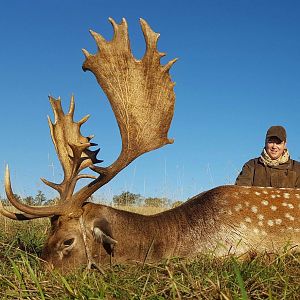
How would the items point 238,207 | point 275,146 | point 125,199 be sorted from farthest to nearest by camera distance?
point 125,199
point 275,146
point 238,207

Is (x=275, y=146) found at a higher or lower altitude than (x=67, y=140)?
higher

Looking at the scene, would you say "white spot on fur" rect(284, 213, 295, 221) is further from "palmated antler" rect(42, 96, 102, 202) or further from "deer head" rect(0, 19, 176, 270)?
"palmated antler" rect(42, 96, 102, 202)

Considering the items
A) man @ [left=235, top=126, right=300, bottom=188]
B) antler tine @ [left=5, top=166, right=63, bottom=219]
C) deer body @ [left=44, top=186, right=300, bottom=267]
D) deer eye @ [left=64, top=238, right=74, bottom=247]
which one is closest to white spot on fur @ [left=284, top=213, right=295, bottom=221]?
deer body @ [left=44, top=186, right=300, bottom=267]

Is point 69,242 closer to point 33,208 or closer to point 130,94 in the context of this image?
point 33,208

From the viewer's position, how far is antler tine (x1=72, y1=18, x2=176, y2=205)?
18.2ft

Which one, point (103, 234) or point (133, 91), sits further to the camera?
point (133, 91)

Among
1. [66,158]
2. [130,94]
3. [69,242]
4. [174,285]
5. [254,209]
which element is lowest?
[174,285]

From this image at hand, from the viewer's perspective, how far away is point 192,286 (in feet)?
9.85

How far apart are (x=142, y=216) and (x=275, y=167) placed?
2.98 meters

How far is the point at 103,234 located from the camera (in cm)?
499

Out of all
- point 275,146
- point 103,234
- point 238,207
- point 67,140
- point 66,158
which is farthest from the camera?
point 275,146

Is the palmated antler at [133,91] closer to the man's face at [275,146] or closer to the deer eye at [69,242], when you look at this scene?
the deer eye at [69,242]

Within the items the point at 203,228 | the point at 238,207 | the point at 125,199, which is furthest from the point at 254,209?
the point at 125,199

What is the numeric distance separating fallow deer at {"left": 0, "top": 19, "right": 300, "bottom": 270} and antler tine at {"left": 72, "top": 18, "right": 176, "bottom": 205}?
0.04ft
